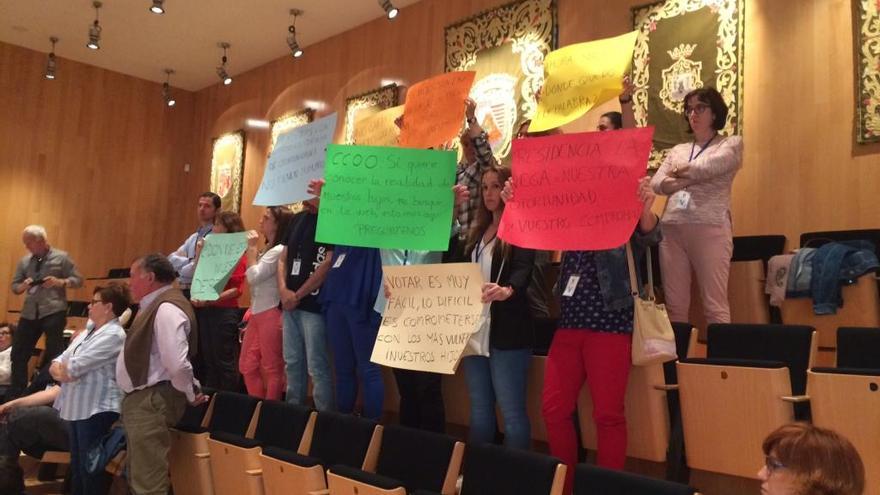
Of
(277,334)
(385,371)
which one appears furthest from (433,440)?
(277,334)

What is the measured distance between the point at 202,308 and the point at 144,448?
1.22 meters

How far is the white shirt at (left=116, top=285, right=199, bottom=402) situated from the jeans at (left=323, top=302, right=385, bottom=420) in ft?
2.27

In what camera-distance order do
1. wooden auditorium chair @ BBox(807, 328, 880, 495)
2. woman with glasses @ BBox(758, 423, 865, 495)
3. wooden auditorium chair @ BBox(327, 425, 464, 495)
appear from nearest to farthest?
woman with glasses @ BBox(758, 423, 865, 495), wooden auditorium chair @ BBox(807, 328, 880, 495), wooden auditorium chair @ BBox(327, 425, 464, 495)

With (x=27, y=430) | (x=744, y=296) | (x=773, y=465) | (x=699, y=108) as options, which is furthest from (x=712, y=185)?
(x=27, y=430)

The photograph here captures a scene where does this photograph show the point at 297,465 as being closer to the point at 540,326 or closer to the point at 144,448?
the point at 144,448

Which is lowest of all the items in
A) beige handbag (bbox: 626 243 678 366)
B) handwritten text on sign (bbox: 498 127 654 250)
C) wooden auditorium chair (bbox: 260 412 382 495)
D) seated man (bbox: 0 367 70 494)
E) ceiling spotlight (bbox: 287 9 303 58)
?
seated man (bbox: 0 367 70 494)

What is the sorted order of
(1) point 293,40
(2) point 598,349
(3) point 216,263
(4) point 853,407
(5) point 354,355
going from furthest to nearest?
(1) point 293,40, (3) point 216,263, (5) point 354,355, (2) point 598,349, (4) point 853,407

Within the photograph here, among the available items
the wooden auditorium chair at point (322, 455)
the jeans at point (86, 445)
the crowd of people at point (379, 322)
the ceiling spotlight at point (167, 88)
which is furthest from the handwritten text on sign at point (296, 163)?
the ceiling spotlight at point (167, 88)

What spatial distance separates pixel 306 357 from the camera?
150 inches

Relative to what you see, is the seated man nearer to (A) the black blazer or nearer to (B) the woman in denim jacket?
(A) the black blazer

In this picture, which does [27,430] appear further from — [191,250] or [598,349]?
[598,349]

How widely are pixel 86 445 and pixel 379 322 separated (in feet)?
5.57

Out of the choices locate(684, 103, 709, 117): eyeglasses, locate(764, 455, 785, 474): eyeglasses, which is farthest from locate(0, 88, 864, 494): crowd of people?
locate(764, 455, 785, 474): eyeglasses

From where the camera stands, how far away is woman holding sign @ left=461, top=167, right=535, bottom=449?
281 centimetres
